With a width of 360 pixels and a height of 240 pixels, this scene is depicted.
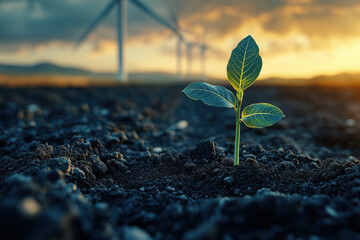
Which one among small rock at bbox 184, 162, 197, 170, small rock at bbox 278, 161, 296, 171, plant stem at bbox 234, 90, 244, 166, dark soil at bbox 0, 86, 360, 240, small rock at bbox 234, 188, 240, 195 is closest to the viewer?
dark soil at bbox 0, 86, 360, 240

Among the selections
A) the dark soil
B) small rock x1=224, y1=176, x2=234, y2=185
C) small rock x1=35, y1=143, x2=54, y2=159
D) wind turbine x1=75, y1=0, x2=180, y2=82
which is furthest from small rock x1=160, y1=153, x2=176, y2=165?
wind turbine x1=75, y1=0, x2=180, y2=82

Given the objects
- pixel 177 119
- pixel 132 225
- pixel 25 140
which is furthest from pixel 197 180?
pixel 177 119

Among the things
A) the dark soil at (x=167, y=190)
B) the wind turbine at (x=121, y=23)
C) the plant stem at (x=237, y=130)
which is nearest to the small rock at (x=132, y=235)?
the dark soil at (x=167, y=190)

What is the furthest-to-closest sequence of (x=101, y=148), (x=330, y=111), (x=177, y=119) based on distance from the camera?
(x=330, y=111) → (x=177, y=119) → (x=101, y=148)

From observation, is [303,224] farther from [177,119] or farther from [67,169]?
[177,119]

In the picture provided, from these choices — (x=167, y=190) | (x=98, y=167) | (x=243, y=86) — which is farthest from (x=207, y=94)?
(x=98, y=167)

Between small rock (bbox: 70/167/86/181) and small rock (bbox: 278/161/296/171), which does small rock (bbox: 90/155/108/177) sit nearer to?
small rock (bbox: 70/167/86/181)

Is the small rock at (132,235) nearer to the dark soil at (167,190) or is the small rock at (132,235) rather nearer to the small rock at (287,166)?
the dark soil at (167,190)
